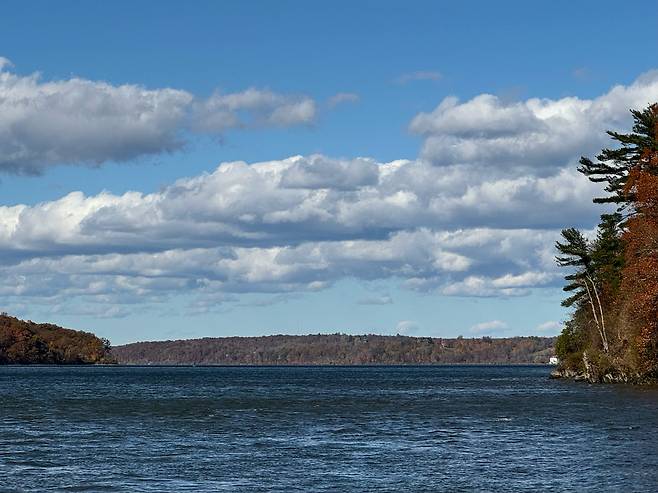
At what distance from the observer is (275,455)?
41.8 metres

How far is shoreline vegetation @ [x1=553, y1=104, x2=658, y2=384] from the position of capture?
72.3 m

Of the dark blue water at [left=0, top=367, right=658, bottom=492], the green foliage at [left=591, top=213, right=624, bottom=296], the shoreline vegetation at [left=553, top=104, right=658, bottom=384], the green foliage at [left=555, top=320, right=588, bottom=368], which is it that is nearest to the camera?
the dark blue water at [left=0, top=367, right=658, bottom=492]

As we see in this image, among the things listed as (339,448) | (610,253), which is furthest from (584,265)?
(339,448)

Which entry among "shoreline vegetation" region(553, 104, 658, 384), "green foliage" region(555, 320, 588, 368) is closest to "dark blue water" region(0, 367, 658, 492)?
"shoreline vegetation" region(553, 104, 658, 384)

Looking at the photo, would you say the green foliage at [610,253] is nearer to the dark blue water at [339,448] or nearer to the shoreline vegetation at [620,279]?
the shoreline vegetation at [620,279]

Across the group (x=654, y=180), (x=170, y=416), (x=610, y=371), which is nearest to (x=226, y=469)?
(x=170, y=416)

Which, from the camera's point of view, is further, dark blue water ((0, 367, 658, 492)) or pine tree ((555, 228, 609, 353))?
pine tree ((555, 228, 609, 353))

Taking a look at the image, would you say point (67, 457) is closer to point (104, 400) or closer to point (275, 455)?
point (275, 455)

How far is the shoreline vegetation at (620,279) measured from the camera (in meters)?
72.3

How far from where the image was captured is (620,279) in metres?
96.1

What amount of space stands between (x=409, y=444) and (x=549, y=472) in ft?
36.5

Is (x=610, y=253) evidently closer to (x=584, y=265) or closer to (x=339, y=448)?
(x=584, y=265)

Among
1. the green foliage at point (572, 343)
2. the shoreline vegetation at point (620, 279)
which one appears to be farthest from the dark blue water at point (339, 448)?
the green foliage at point (572, 343)

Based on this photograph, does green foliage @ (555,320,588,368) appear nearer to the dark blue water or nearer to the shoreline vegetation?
the shoreline vegetation
